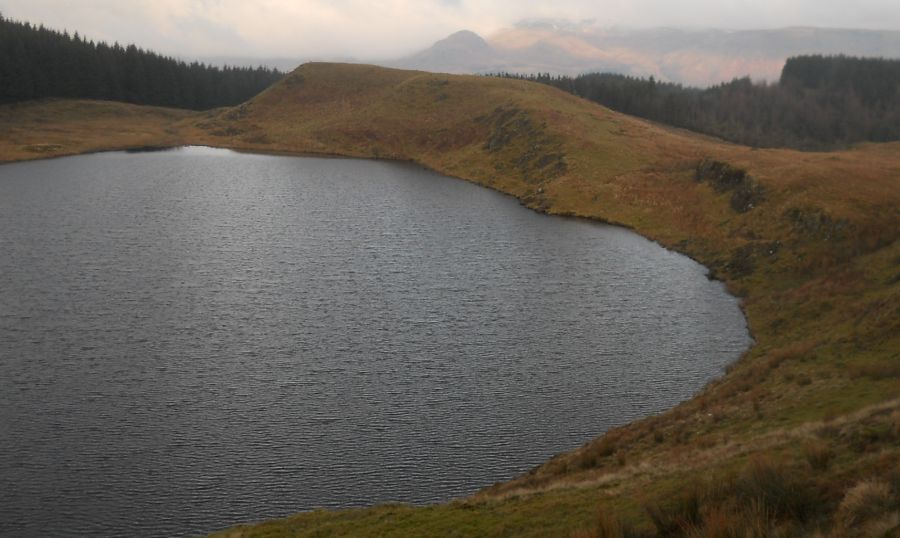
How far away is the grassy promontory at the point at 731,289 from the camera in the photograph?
19469mm

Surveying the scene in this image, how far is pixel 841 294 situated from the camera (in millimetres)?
51969

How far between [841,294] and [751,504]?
131 ft

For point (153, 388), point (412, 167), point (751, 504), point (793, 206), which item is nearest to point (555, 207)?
point (793, 206)

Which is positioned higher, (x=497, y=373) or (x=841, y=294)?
(x=841, y=294)

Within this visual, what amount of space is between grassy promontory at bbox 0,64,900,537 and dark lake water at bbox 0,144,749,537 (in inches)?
137

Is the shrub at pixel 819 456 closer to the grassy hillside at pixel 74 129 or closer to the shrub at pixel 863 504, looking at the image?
the shrub at pixel 863 504

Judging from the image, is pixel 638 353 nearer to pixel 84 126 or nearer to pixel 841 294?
pixel 841 294

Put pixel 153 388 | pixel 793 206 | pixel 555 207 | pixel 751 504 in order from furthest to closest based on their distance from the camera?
pixel 555 207
pixel 793 206
pixel 153 388
pixel 751 504

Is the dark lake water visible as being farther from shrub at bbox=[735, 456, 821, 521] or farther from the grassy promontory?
shrub at bbox=[735, 456, 821, 521]

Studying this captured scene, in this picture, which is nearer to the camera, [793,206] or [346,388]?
[346,388]

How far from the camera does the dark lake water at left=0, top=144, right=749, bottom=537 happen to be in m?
31.4

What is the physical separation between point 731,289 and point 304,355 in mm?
39190

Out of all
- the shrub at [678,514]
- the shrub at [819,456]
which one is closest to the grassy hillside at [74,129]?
the shrub at [678,514]

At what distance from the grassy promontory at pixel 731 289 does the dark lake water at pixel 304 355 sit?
3469 mm
